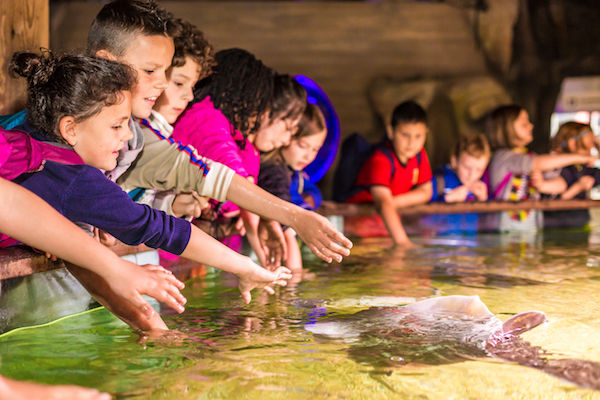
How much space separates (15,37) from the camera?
306 cm

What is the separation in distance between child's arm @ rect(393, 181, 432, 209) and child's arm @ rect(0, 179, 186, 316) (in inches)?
150

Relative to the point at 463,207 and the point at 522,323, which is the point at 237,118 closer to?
the point at 522,323

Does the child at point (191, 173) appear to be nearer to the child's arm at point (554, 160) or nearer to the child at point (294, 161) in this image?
the child at point (294, 161)

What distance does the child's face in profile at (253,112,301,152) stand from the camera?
12.5 ft

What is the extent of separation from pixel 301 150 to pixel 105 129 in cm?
216

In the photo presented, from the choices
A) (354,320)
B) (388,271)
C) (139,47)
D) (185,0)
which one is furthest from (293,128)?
(185,0)

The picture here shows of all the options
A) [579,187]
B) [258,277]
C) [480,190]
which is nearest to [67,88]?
[258,277]

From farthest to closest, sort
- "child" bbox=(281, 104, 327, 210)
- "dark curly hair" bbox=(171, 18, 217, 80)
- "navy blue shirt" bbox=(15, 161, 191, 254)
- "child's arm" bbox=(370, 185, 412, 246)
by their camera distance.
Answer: "child's arm" bbox=(370, 185, 412, 246) < "child" bbox=(281, 104, 327, 210) < "dark curly hair" bbox=(171, 18, 217, 80) < "navy blue shirt" bbox=(15, 161, 191, 254)

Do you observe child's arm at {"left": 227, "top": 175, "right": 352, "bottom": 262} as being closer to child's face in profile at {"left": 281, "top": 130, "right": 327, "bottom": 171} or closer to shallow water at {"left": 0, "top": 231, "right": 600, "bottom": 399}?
shallow water at {"left": 0, "top": 231, "right": 600, "bottom": 399}

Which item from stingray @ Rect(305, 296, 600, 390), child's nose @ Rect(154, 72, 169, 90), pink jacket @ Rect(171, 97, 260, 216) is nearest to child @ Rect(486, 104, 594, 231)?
pink jacket @ Rect(171, 97, 260, 216)

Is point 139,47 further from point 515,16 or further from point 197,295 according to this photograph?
point 515,16

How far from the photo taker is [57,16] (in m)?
9.92

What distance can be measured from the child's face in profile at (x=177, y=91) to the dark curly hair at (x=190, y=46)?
2cm

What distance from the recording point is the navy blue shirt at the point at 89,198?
6.32 feet
